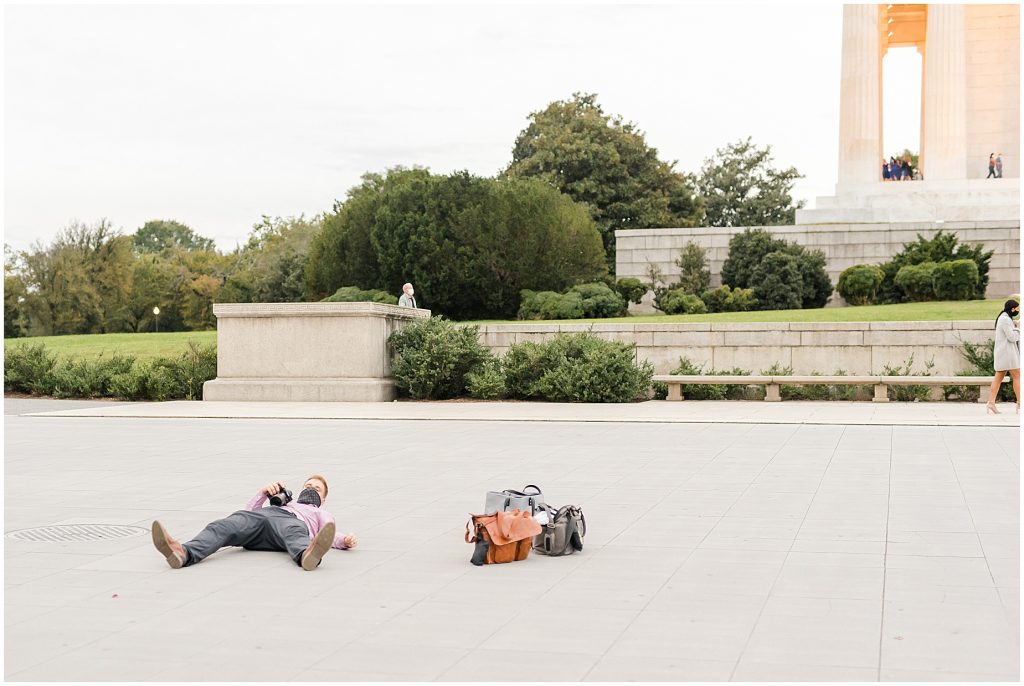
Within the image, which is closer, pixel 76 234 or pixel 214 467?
pixel 214 467

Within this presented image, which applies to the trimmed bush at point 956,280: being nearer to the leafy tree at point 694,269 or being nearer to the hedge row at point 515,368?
the leafy tree at point 694,269

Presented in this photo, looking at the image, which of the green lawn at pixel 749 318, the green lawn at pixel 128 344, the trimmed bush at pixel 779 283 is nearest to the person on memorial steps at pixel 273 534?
the green lawn at pixel 749 318

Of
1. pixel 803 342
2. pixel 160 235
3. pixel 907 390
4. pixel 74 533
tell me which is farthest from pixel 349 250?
pixel 160 235

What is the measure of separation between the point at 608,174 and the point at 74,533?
47.9 metres

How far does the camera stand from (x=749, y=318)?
26.5 meters

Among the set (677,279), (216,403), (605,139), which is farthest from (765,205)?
(216,403)

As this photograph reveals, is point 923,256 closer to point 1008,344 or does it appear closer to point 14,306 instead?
point 1008,344

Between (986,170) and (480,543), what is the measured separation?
39.8 m

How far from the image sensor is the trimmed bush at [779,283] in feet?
111

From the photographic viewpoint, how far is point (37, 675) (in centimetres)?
450

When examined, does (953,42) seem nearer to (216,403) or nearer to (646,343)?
(646,343)

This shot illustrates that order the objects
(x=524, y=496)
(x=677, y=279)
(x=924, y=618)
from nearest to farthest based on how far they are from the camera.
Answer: (x=924, y=618) → (x=524, y=496) → (x=677, y=279)

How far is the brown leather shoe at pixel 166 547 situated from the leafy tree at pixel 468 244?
28939 millimetres

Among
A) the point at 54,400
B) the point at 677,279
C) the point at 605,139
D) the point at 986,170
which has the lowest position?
the point at 54,400
